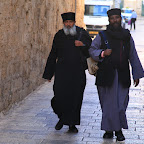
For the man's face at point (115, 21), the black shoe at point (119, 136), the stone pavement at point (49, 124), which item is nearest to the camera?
the man's face at point (115, 21)

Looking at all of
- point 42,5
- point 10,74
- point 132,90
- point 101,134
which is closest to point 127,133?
point 101,134

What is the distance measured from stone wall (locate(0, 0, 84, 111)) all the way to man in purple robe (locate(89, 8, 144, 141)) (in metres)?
2.01

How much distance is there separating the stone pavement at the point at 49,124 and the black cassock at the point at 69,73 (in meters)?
0.33

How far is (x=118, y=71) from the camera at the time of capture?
6.22 metres

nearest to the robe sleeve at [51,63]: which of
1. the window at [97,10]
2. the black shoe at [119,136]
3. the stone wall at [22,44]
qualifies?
the stone wall at [22,44]

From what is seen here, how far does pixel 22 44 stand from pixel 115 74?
3.05m

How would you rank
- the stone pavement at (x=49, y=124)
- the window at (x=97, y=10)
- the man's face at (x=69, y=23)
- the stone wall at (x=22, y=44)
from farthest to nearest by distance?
1. the window at (x=97, y=10)
2. the stone wall at (x=22, y=44)
3. the man's face at (x=69, y=23)
4. the stone pavement at (x=49, y=124)

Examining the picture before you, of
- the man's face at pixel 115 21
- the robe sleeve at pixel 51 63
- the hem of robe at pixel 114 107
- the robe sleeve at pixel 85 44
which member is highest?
the man's face at pixel 115 21

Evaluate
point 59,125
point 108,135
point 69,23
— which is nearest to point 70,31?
point 69,23

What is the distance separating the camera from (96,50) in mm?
6238

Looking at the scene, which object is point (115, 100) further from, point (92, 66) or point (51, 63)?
point (51, 63)

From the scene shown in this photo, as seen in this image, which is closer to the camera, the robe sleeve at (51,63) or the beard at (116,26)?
the beard at (116,26)

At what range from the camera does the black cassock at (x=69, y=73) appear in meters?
6.74

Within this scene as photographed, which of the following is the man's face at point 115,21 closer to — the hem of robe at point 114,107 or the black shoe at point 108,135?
the hem of robe at point 114,107
